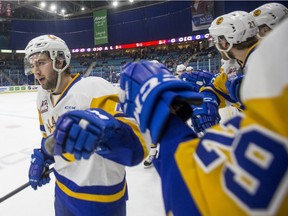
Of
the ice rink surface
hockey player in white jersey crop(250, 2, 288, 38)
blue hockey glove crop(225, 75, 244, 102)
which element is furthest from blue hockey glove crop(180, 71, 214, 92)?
the ice rink surface

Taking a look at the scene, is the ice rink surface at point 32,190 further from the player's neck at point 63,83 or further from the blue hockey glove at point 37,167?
the player's neck at point 63,83

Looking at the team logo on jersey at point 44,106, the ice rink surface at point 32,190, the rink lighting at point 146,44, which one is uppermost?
the rink lighting at point 146,44

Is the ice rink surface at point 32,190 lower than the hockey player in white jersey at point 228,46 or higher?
lower

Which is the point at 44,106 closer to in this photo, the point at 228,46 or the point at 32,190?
the point at 32,190

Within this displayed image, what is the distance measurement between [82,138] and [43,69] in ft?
3.39

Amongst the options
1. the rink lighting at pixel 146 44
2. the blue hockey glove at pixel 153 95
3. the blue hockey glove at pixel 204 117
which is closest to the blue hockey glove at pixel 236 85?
the blue hockey glove at pixel 204 117

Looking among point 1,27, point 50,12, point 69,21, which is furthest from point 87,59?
point 1,27

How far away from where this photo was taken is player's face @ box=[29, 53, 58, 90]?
140 cm

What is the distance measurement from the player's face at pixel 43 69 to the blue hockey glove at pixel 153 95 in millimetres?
960

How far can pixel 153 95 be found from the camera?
462 mm

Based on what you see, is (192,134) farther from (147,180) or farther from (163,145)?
(147,180)

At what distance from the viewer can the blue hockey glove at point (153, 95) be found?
0.46 m

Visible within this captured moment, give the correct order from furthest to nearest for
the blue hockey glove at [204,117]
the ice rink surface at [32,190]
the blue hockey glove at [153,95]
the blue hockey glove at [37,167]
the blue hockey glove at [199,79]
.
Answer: the blue hockey glove at [199,79] → the ice rink surface at [32,190] → the blue hockey glove at [204,117] → the blue hockey glove at [37,167] → the blue hockey glove at [153,95]

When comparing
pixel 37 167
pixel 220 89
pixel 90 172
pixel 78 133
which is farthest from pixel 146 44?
pixel 78 133
